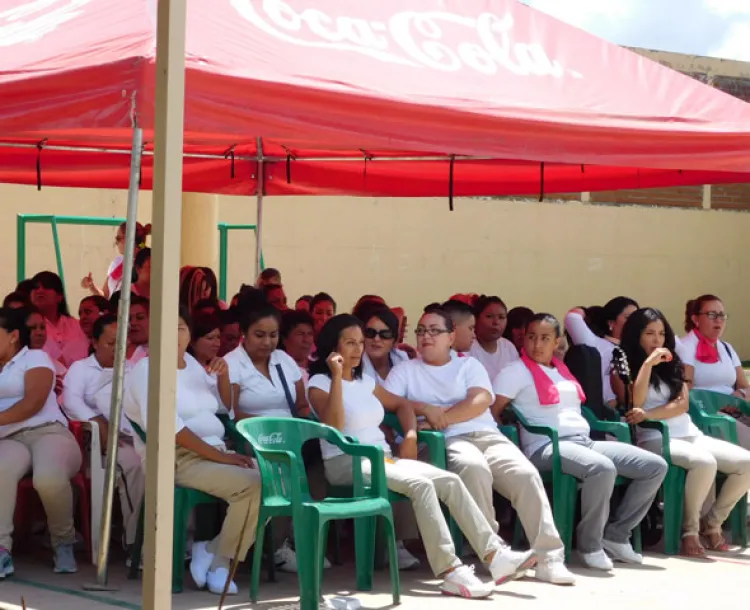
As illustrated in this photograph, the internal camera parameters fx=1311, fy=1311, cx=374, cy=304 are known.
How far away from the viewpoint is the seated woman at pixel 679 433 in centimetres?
684

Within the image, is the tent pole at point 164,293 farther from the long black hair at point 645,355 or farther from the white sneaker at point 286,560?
the long black hair at point 645,355

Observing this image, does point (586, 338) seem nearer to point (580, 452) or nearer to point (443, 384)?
point (580, 452)

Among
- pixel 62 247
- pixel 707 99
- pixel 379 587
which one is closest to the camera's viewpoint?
pixel 379 587

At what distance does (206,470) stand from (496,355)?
271 cm

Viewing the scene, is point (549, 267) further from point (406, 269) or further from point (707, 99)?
point (707, 99)

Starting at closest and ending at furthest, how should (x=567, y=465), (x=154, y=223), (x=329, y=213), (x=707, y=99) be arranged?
(x=154, y=223), (x=567, y=465), (x=707, y=99), (x=329, y=213)

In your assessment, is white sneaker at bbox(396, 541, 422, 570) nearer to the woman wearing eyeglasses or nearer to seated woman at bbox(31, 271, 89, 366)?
seated woman at bbox(31, 271, 89, 366)

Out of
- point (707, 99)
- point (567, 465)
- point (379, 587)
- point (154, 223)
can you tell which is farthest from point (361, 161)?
point (154, 223)

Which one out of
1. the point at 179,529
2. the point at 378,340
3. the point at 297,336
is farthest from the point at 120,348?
the point at 297,336

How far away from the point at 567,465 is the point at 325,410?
4.31 feet

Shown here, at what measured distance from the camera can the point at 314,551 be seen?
5.22 m

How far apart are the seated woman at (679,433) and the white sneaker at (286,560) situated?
2.00 meters

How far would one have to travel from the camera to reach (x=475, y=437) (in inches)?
254

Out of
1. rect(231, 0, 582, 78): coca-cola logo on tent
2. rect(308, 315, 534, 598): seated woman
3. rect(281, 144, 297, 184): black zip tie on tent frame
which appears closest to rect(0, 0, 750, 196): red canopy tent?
rect(231, 0, 582, 78): coca-cola logo on tent
